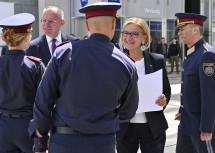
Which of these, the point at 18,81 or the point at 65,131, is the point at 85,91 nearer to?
the point at 65,131

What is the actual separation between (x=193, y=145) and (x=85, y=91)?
64.9 inches

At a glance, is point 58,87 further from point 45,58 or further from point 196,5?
point 196,5

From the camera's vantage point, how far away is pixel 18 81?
314 cm

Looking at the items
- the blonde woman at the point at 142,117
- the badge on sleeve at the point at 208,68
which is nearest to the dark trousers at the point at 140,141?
the blonde woman at the point at 142,117

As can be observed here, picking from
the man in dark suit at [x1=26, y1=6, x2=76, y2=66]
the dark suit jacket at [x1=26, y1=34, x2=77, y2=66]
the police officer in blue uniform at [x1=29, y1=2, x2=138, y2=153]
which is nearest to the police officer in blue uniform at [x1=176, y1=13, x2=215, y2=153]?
the police officer in blue uniform at [x1=29, y1=2, x2=138, y2=153]

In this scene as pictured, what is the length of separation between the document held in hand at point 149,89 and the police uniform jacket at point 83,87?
81 centimetres

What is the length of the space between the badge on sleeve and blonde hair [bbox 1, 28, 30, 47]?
1597 mm

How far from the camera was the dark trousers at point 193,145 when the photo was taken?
138 inches

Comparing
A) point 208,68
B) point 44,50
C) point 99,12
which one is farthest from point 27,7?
point 99,12

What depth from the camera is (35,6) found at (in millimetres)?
16328

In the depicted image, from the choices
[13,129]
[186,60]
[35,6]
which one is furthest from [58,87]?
[35,6]

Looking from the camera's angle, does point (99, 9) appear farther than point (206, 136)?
No

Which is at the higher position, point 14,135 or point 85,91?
point 85,91

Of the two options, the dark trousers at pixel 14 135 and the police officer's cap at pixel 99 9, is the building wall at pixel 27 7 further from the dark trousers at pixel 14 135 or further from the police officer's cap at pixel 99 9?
the police officer's cap at pixel 99 9
